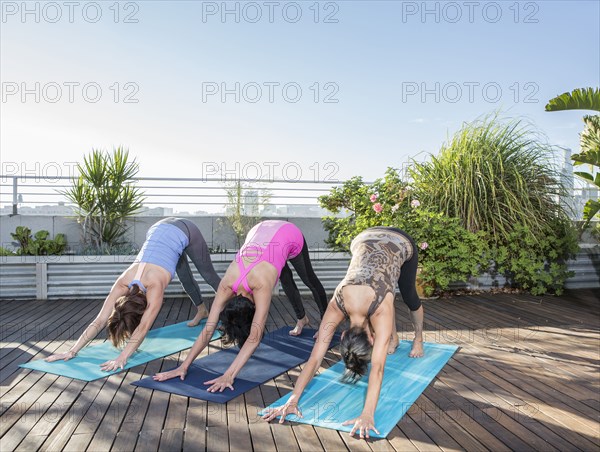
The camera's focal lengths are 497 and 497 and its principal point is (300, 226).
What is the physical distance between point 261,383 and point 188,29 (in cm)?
430

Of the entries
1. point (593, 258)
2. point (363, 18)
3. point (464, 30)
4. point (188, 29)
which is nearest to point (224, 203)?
point (188, 29)

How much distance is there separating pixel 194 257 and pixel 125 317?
1217mm

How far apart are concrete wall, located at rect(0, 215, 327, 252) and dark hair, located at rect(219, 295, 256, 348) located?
4.74 metres

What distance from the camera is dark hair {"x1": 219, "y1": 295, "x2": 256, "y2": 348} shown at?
286cm

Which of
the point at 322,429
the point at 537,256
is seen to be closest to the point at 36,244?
the point at 322,429

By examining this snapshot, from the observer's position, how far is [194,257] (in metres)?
4.38

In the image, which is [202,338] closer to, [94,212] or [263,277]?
[263,277]

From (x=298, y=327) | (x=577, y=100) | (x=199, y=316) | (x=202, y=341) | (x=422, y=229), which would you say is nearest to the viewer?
(x=202, y=341)

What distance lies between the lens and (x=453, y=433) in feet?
7.64

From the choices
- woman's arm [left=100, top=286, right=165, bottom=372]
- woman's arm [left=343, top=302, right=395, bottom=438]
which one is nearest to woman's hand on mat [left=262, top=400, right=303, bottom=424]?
woman's arm [left=343, top=302, right=395, bottom=438]

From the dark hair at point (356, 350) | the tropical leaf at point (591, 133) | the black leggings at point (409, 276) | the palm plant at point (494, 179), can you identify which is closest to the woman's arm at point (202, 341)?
the dark hair at point (356, 350)

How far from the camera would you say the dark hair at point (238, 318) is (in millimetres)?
2863

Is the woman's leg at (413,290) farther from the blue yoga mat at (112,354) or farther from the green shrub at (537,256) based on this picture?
the green shrub at (537,256)

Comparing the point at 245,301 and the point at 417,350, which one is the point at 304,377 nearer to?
the point at 245,301
